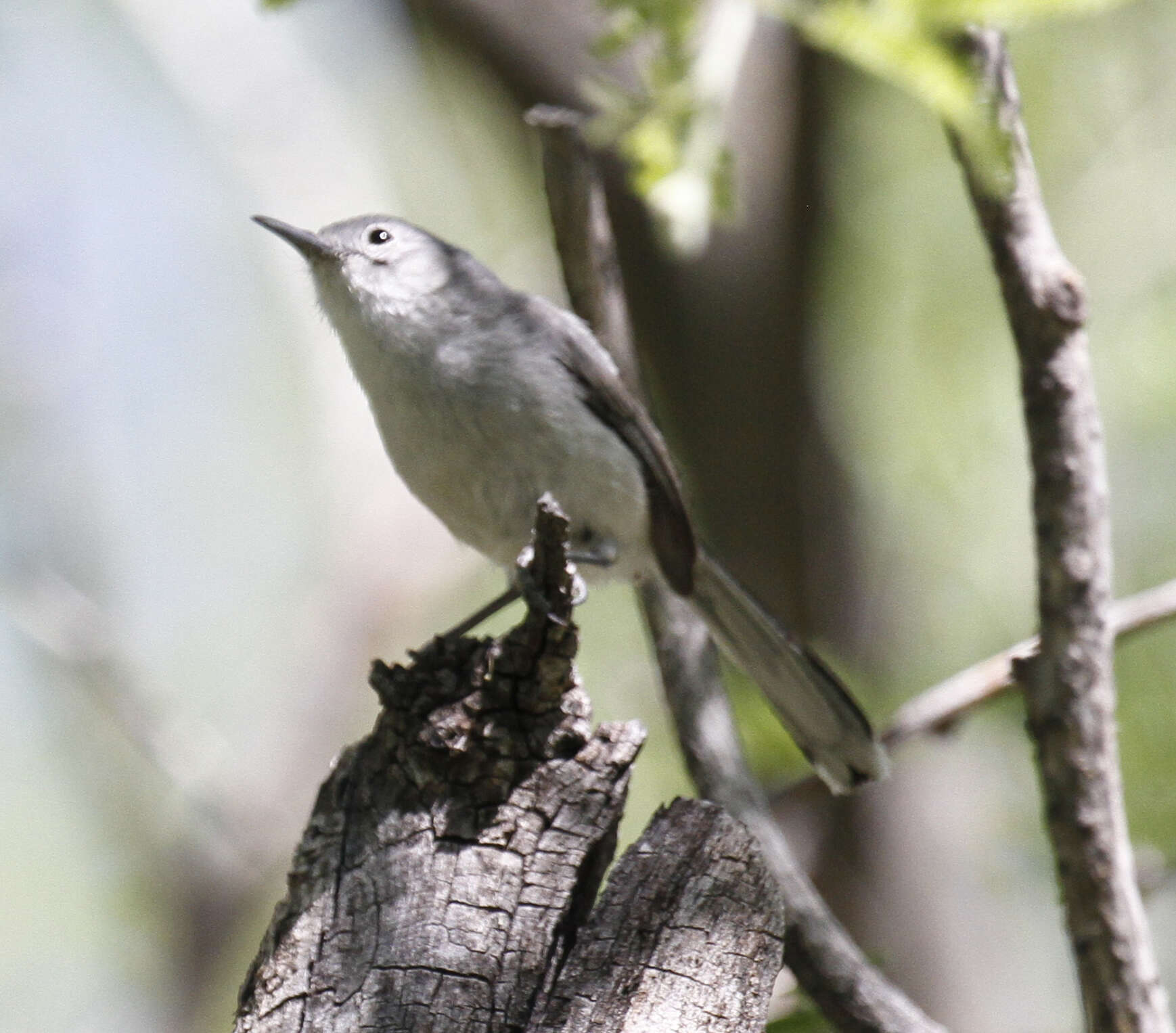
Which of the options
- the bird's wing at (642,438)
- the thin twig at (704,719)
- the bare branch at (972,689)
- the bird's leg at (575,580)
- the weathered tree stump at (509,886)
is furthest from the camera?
the bird's wing at (642,438)

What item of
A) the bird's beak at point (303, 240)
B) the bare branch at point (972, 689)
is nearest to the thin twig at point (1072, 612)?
the bare branch at point (972, 689)

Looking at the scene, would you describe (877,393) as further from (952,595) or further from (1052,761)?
(1052,761)

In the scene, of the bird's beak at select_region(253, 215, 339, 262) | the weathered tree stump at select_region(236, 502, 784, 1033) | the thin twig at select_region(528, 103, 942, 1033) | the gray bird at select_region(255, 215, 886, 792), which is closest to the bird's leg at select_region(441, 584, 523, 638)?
the gray bird at select_region(255, 215, 886, 792)

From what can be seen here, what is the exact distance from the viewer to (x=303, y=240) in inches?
137

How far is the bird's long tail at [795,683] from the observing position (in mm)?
3348

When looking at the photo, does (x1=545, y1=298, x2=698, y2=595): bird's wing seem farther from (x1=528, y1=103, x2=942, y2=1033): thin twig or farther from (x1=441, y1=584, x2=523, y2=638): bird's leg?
(x1=441, y1=584, x2=523, y2=638): bird's leg

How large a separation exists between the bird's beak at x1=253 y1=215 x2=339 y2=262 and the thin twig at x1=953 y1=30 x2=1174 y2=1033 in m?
1.61

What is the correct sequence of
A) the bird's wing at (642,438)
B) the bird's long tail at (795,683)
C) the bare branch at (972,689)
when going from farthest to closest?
the bird's wing at (642,438) → the bird's long tail at (795,683) → the bare branch at (972,689)

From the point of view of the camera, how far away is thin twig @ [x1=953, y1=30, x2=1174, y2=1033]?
2.73 metres

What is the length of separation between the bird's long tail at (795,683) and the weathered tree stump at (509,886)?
1.30 meters

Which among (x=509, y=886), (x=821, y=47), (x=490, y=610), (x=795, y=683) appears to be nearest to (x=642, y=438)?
(x=490, y=610)

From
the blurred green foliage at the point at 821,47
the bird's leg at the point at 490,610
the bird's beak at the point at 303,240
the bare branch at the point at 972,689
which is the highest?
the bird's beak at the point at 303,240

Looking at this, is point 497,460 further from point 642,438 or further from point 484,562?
point 484,562

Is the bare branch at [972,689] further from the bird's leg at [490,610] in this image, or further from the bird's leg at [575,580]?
the bird's leg at [490,610]
